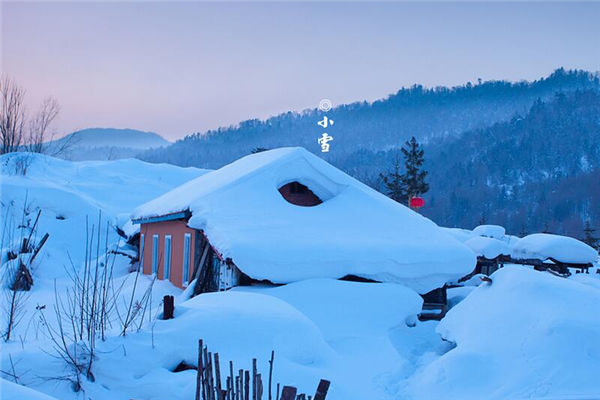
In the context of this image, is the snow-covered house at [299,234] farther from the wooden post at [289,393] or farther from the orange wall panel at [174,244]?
the wooden post at [289,393]

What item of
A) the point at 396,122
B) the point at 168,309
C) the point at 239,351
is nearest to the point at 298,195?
the point at 168,309

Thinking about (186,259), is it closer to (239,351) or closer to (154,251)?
(154,251)

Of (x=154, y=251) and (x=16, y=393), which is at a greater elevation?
(x=16, y=393)

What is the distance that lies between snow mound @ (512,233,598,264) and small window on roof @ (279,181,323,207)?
12.9 m

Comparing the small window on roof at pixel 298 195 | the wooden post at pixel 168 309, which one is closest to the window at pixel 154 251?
the small window on roof at pixel 298 195

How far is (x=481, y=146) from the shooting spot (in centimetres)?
11625

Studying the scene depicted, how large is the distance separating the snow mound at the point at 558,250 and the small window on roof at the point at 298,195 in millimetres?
12941

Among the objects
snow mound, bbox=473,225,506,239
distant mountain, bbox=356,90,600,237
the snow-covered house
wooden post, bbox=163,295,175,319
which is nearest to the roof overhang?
the snow-covered house

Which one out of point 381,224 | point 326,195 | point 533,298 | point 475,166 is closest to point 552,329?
point 533,298

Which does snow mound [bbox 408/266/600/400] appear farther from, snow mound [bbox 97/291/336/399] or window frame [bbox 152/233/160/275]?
window frame [bbox 152/233/160/275]

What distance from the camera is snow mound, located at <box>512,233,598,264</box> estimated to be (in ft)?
78.3

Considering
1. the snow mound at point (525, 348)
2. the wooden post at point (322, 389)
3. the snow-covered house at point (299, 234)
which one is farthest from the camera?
the snow-covered house at point (299, 234)

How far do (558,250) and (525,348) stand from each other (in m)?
18.5

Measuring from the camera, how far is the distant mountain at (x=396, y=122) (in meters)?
124
